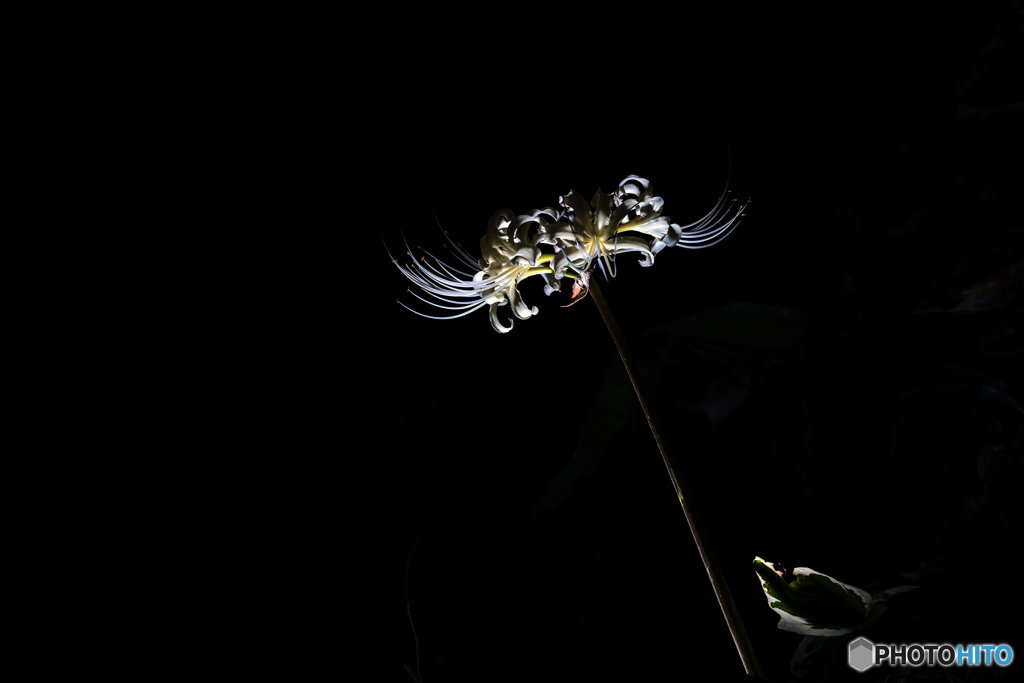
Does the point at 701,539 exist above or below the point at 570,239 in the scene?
below

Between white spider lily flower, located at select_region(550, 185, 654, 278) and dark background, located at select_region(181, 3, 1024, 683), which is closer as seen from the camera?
white spider lily flower, located at select_region(550, 185, 654, 278)

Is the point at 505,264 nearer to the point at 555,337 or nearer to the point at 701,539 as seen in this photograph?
the point at 701,539

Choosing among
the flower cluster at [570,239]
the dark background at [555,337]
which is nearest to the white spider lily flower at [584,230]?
the flower cluster at [570,239]

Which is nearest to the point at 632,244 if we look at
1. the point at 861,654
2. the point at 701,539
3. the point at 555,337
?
the point at 701,539

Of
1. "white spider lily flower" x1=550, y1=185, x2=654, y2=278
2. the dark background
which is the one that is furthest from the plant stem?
→ the dark background

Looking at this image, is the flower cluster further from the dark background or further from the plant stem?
the dark background
